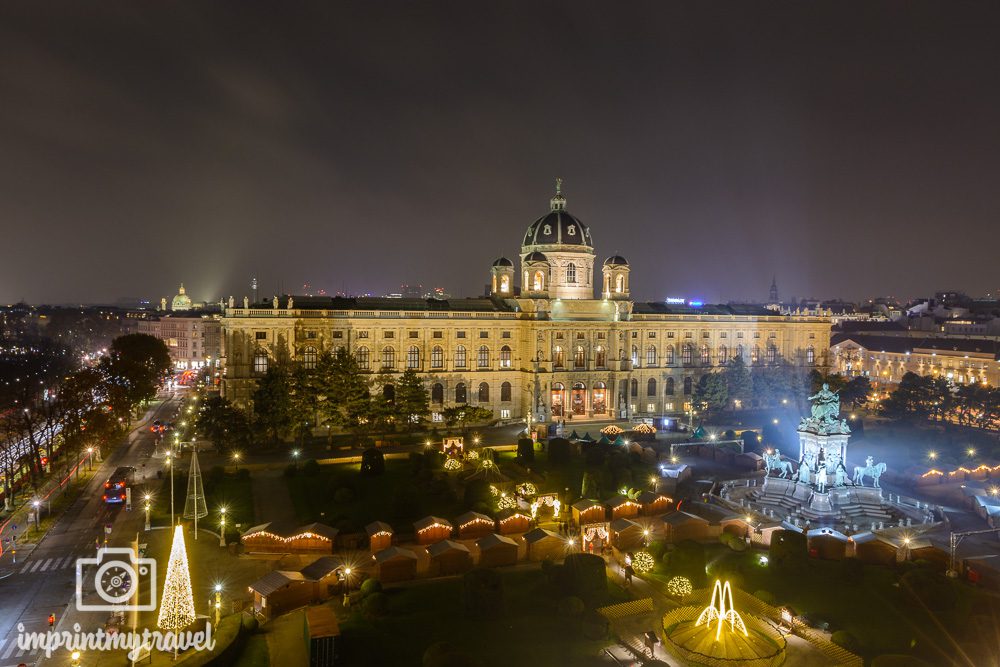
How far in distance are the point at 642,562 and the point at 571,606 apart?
7.01 m

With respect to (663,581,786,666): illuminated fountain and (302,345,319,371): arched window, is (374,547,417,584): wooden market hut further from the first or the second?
(302,345,319,371): arched window

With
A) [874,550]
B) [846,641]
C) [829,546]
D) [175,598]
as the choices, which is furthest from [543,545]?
[175,598]

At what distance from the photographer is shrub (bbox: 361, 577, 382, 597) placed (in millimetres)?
31058

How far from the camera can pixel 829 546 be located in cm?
3819

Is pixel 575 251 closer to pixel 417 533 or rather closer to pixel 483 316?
pixel 483 316

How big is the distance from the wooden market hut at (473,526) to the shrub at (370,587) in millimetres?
9174

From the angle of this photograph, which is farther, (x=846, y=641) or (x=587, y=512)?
(x=587, y=512)

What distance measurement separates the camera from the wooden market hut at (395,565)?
34.0 metres

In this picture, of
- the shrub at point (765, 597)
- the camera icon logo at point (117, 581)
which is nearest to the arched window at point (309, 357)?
the camera icon logo at point (117, 581)

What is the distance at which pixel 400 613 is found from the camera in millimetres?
30547

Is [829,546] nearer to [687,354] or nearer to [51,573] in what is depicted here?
[51,573]

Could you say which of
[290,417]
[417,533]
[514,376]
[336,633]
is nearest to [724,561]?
[417,533]

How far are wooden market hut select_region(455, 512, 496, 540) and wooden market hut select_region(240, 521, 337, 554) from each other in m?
7.25

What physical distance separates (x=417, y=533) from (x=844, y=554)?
78.8 feet
